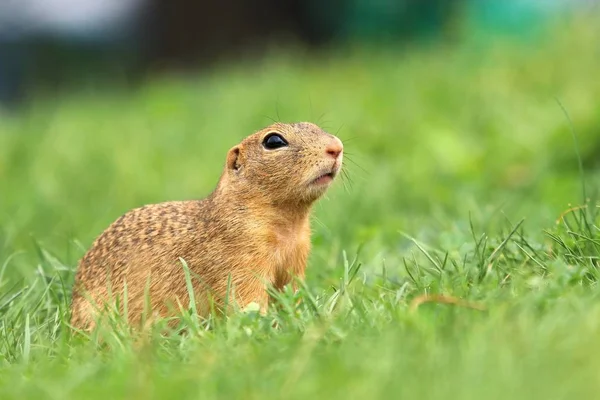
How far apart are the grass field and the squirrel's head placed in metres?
0.37

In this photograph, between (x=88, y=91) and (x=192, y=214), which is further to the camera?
(x=88, y=91)

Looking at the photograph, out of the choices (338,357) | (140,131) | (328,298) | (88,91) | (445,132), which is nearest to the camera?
(338,357)

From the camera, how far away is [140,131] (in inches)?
373

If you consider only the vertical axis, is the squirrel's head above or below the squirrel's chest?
above

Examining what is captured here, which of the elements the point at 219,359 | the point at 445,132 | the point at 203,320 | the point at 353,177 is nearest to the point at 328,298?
the point at 203,320

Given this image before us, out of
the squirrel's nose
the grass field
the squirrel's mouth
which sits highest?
the squirrel's nose

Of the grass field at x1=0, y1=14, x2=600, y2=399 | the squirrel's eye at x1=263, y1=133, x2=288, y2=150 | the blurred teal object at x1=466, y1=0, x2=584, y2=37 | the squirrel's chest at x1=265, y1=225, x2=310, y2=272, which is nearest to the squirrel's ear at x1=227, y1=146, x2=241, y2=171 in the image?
the squirrel's eye at x1=263, y1=133, x2=288, y2=150

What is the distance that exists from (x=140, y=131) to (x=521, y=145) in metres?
3.91

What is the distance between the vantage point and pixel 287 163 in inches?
156

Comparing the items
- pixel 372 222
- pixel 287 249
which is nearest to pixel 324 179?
pixel 287 249

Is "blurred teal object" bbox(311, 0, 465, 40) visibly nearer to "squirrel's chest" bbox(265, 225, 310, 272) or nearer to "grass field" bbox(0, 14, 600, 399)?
"grass field" bbox(0, 14, 600, 399)

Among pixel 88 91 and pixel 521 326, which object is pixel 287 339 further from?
pixel 88 91

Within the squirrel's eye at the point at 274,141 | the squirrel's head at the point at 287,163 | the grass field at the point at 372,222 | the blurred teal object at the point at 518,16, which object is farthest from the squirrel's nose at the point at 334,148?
the blurred teal object at the point at 518,16

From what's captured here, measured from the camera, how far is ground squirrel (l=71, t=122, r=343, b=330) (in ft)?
12.5
